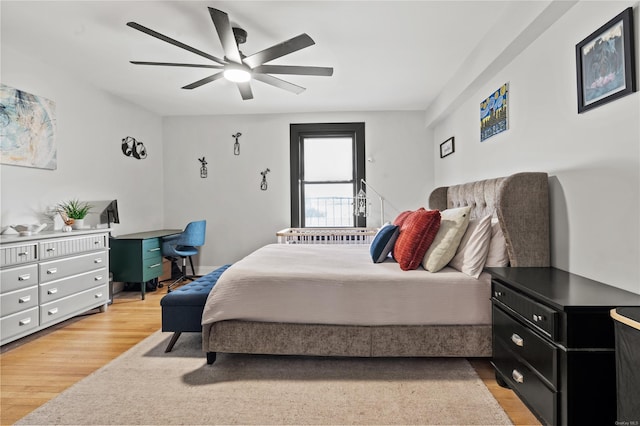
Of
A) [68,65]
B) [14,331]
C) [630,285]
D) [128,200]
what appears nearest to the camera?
[630,285]

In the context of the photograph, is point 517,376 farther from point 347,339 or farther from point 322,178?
point 322,178

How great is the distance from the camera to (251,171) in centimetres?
503

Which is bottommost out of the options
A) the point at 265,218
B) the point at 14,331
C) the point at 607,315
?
the point at 14,331

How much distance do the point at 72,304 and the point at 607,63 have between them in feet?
13.7

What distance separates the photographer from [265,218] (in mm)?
5016

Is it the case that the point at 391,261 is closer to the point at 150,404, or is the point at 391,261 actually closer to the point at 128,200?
the point at 150,404

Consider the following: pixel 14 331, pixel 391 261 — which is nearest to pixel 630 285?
pixel 391 261

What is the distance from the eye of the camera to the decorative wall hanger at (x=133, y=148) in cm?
438

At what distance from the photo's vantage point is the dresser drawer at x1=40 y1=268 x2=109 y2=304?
2748 millimetres

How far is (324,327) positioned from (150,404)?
104 centimetres

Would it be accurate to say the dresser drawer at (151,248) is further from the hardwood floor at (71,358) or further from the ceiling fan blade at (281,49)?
the ceiling fan blade at (281,49)

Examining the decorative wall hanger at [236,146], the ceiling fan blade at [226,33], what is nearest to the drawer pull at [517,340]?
the ceiling fan blade at [226,33]

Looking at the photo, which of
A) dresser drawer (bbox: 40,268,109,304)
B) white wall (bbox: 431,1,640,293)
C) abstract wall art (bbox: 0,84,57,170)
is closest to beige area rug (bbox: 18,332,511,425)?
white wall (bbox: 431,1,640,293)

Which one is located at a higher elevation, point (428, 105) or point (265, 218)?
point (428, 105)
